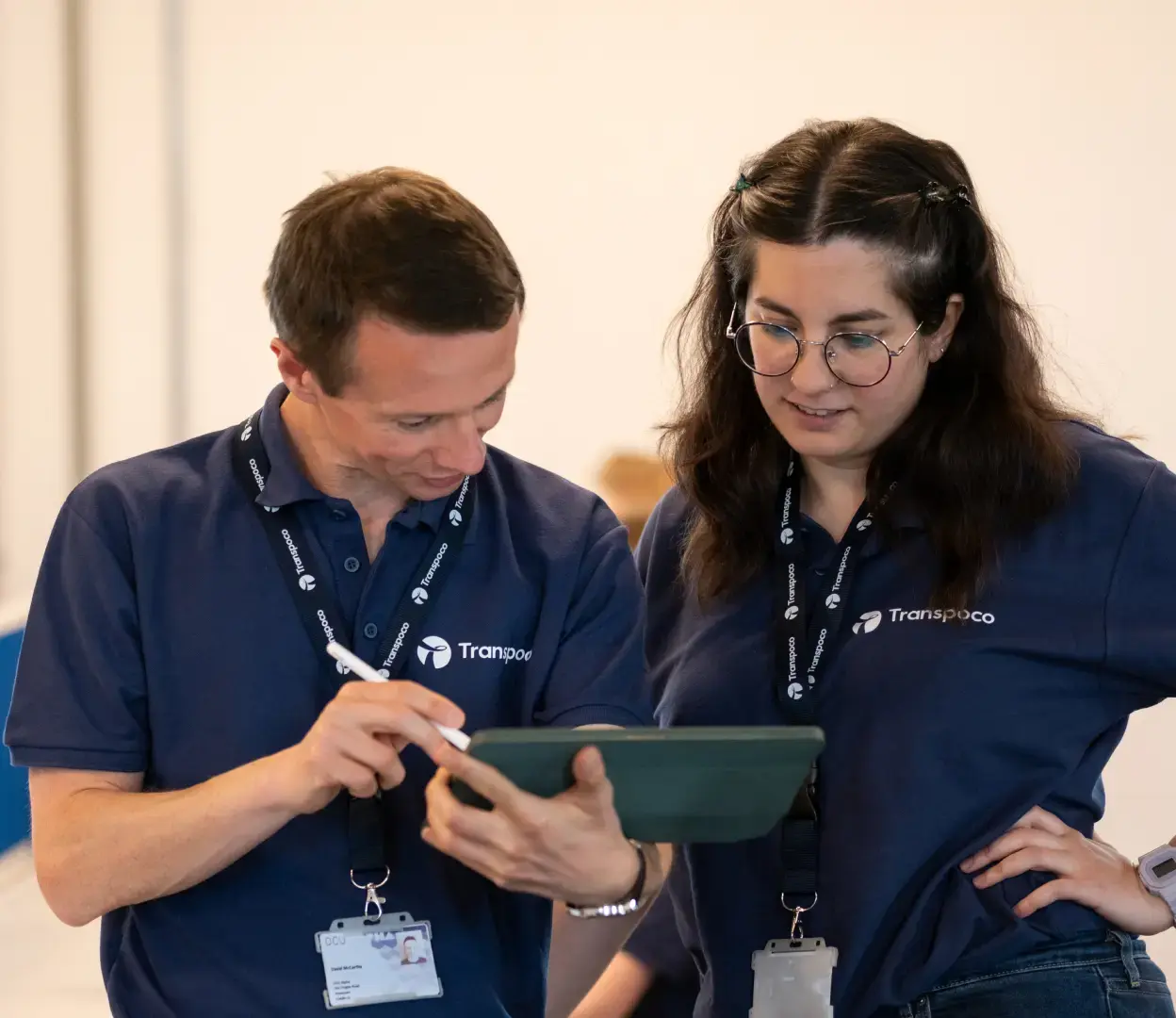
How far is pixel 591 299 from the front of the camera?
476 centimetres

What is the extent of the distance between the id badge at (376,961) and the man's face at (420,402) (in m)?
0.48

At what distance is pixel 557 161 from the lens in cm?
473

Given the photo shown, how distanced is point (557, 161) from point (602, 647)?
135 inches

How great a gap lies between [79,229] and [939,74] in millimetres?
3016

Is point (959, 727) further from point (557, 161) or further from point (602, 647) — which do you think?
point (557, 161)

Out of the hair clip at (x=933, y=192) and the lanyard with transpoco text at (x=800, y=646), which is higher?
the hair clip at (x=933, y=192)

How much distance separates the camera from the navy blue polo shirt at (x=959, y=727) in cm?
170

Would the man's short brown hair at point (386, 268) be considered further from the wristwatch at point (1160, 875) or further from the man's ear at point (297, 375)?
the wristwatch at point (1160, 875)

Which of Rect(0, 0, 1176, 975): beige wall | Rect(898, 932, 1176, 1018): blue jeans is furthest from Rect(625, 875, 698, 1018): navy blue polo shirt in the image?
Rect(0, 0, 1176, 975): beige wall

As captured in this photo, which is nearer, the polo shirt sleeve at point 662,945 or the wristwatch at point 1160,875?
the wristwatch at point 1160,875

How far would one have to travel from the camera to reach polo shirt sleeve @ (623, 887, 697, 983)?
1994 millimetres

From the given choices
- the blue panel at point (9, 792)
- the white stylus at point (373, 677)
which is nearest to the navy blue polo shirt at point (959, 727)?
the white stylus at point (373, 677)

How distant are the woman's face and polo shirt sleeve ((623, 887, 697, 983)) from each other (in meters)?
0.73

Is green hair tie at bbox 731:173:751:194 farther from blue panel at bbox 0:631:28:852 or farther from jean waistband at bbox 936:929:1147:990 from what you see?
blue panel at bbox 0:631:28:852
